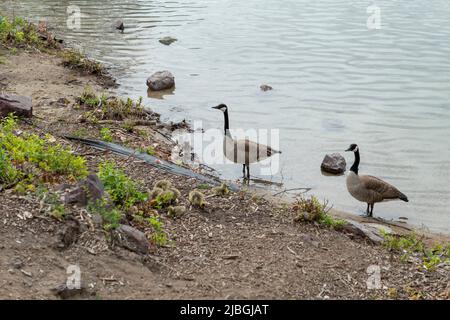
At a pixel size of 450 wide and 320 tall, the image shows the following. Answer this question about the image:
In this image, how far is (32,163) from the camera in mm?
7328

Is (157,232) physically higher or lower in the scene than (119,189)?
lower

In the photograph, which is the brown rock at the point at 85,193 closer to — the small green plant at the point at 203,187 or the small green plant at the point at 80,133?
the small green plant at the point at 203,187

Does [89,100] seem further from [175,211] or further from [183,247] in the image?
[183,247]

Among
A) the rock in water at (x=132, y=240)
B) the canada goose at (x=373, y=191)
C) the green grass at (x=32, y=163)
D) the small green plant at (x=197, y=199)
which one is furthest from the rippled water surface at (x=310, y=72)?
the rock in water at (x=132, y=240)

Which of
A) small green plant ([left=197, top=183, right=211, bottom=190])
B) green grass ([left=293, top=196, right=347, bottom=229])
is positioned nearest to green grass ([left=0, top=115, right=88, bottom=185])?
small green plant ([left=197, top=183, right=211, bottom=190])

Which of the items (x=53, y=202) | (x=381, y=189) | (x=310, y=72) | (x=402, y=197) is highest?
(x=310, y=72)

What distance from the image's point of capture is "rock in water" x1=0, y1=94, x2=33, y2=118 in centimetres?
1008

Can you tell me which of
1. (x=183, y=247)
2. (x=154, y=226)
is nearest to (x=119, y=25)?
(x=154, y=226)

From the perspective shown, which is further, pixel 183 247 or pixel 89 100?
pixel 89 100

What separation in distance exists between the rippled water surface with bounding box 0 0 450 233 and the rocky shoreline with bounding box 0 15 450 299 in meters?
2.57

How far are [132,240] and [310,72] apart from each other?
469 inches
